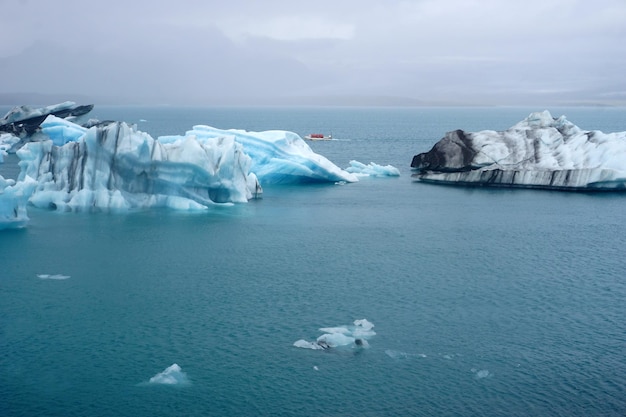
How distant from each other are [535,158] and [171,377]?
35321mm

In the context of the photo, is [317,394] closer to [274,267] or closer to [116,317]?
[116,317]

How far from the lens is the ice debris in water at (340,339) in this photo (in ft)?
60.5

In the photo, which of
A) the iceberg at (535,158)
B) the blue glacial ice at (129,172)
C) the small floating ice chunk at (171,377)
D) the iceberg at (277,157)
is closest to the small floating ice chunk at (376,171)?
the iceberg at (535,158)

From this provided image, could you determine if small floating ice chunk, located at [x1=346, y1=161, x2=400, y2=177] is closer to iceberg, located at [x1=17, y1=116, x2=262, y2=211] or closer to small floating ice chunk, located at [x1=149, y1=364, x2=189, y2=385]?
iceberg, located at [x1=17, y1=116, x2=262, y2=211]

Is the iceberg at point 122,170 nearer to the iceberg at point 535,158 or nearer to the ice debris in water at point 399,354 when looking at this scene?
the iceberg at point 535,158

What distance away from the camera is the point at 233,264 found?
26672 millimetres

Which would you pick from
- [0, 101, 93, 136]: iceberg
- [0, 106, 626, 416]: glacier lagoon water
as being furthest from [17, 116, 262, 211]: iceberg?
[0, 101, 93, 136]: iceberg

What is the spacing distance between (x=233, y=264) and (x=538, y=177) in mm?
25367

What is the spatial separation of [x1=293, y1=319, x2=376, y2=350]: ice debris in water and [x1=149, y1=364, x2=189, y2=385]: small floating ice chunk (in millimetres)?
3098

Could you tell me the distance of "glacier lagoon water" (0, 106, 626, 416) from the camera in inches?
632

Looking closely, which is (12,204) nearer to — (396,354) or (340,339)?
(340,339)

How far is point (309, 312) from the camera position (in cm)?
2100

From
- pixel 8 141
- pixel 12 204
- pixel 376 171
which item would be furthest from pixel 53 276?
pixel 8 141

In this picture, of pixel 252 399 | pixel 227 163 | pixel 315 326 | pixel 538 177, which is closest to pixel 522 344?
pixel 315 326
